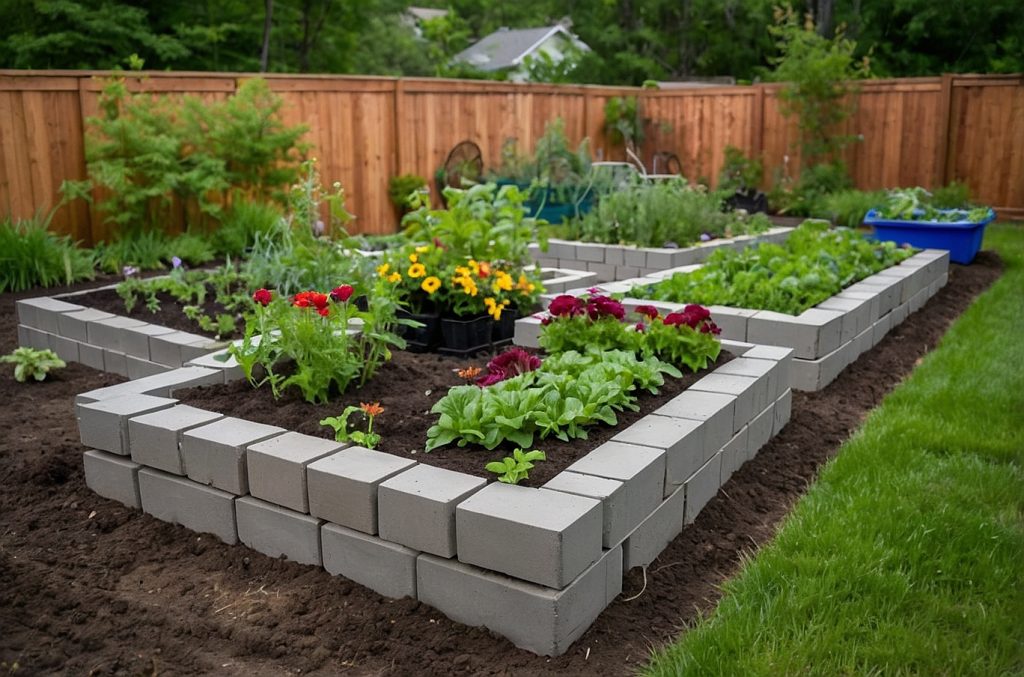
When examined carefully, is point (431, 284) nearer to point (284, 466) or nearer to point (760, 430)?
point (760, 430)

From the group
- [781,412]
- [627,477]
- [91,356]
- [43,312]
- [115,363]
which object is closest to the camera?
[627,477]

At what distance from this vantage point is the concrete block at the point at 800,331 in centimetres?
484

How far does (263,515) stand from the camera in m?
3.02

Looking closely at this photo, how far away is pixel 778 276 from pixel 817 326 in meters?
0.85

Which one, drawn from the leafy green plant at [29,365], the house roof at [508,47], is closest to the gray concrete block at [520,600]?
the leafy green plant at [29,365]

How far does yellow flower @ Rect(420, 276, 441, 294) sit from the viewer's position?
16.3 ft

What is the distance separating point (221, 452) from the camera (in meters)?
3.08

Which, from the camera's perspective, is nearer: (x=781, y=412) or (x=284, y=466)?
(x=284, y=466)

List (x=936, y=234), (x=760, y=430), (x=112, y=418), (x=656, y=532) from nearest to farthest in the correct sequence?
(x=656, y=532) < (x=112, y=418) < (x=760, y=430) < (x=936, y=234)

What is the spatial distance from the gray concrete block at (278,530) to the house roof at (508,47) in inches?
1280

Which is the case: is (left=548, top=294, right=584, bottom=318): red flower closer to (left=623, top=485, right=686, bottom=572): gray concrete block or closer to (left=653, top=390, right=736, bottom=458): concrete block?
(left=653, top=390, right=736, bottom=458): concrete block

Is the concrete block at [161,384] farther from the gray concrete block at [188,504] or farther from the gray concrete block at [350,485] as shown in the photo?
the gray concrete block at [350,485]

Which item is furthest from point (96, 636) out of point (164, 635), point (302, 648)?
point (302, 648)

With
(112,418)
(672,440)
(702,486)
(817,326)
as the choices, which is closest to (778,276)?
(817,326)
